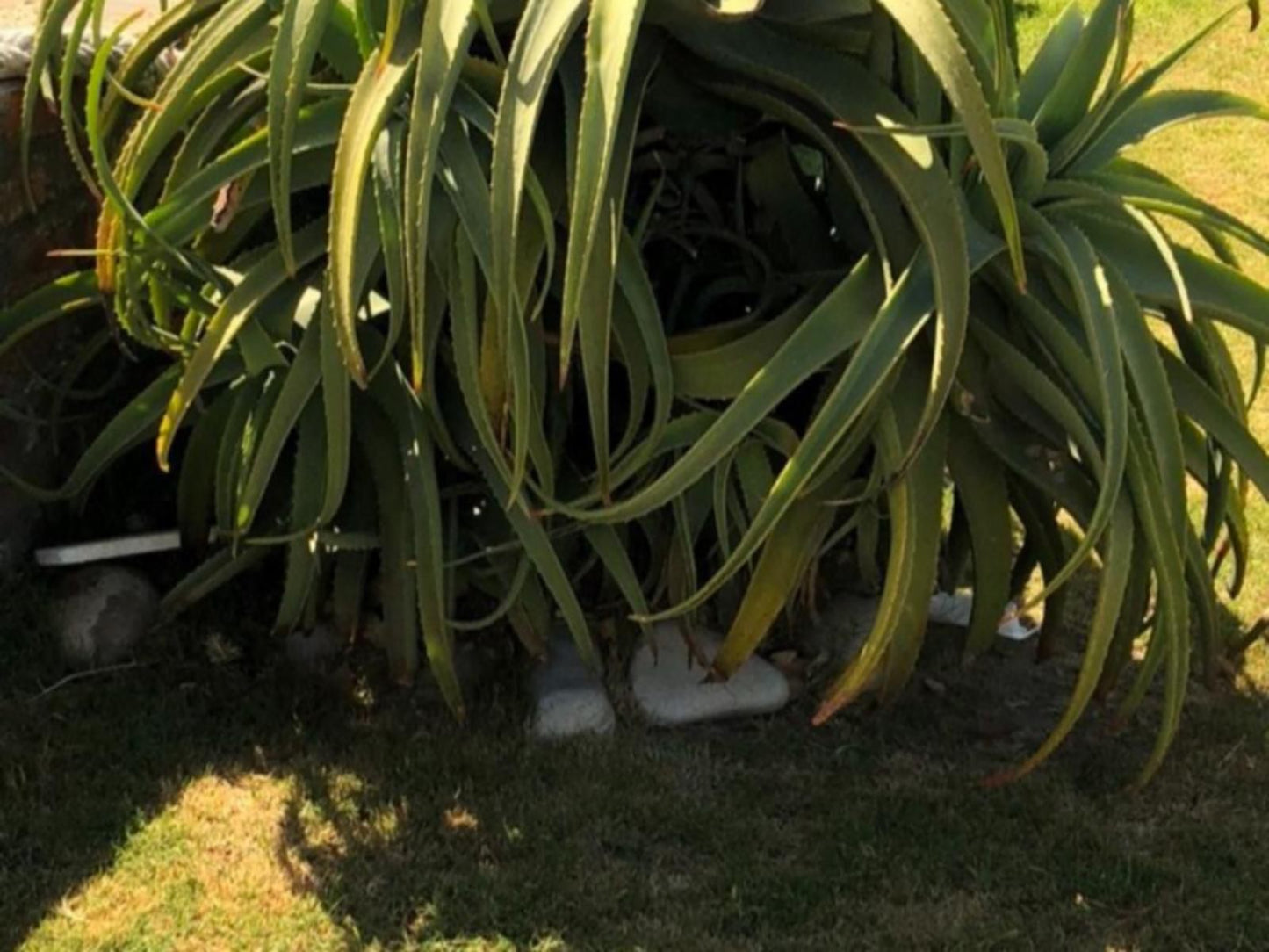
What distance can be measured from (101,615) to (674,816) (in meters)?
1.12

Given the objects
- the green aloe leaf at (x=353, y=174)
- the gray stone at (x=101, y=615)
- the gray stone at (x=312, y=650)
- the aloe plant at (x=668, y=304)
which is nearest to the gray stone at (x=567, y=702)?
the aloe plant at (x=668, y=304)

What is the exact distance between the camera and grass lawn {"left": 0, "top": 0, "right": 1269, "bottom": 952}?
264 centimetres

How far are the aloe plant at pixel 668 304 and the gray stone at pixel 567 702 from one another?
169 mm

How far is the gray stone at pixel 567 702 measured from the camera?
3.11 meters

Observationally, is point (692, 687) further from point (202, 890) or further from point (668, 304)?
point (202, 890)

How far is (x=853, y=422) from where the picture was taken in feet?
8.66

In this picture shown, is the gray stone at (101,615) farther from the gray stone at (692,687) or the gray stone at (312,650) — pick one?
the gray stone at (692,687)

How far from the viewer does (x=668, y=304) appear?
10.3 feet

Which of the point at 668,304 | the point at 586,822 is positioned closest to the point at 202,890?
the point at 586,822

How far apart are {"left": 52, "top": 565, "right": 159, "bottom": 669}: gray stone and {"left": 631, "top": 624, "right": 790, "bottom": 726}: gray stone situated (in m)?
0.91

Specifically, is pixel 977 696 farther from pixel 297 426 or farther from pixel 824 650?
pixel 297 426

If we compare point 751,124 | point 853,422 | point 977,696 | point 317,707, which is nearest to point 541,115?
point 751,124

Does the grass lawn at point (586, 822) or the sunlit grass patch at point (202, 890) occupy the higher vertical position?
the grass lawn at point (586, 822)

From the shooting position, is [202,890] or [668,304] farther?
[668,304]
